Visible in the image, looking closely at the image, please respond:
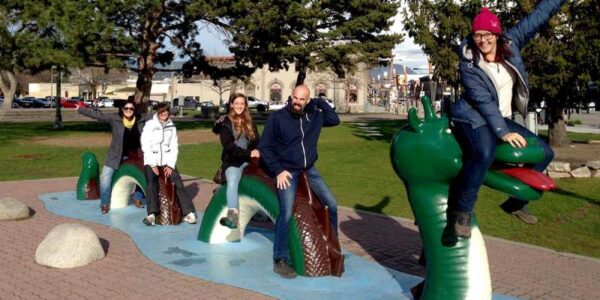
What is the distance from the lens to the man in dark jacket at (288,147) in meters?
5.60

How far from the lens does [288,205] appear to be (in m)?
5.64

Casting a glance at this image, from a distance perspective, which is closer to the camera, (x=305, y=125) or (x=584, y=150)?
(x=305, y=125)

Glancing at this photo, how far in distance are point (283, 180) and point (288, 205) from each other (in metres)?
0.27

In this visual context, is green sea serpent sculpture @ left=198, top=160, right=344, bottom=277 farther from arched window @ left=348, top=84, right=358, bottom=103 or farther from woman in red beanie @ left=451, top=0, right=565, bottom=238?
arched window @ left=348, top=84, right=358, bottom=103

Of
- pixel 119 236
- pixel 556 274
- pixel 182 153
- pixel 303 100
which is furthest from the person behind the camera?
pixel 182 153

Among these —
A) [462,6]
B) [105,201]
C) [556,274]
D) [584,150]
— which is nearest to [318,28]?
[462,6]

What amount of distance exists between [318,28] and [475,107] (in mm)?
30917

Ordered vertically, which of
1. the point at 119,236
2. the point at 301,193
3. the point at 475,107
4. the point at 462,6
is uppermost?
the point at 462,6

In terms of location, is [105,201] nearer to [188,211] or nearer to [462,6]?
[188,211]

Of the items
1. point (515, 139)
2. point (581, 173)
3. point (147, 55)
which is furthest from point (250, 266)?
point (147, 55)

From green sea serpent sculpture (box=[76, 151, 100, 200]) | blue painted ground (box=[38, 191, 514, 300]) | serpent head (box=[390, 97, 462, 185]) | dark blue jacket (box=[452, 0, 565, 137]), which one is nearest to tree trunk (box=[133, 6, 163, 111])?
green sea serpent sculpture (box=[76, 151, 100, 200])

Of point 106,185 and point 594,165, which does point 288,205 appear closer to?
point 106,185

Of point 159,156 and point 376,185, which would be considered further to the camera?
point 376,185

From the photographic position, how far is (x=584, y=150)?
1761 centimetres
